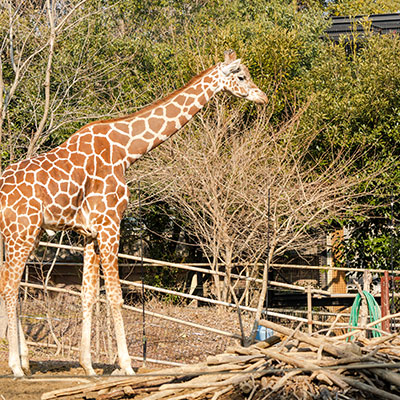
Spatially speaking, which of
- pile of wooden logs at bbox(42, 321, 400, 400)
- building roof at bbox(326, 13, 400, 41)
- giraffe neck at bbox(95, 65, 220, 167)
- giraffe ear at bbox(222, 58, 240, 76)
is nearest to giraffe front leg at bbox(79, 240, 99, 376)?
giraffe neck at bbox(95, 65, 220, 167)

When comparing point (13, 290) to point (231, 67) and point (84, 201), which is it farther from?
point (231, 67)

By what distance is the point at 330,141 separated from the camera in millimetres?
13930

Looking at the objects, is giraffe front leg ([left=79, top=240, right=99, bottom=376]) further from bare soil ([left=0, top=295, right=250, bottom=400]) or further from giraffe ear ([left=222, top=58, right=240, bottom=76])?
giraffe ear ([left=222, top=58, right=240, bottom=76])

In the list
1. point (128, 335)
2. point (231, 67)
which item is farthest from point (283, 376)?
point (128, 335)

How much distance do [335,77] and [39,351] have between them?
8.56 m

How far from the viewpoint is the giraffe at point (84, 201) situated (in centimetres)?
748

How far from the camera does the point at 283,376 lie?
579cm

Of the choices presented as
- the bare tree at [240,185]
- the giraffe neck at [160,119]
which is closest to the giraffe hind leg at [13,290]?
the giraffe neck at [160,119]

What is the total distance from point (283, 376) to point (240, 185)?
6891 millimetres

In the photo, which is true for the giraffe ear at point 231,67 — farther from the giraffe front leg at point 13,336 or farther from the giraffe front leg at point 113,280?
the giraffe front leg at point 13,336

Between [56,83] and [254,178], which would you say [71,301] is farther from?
[56,83]

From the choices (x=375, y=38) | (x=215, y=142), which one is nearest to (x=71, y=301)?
(x=215, y=142)

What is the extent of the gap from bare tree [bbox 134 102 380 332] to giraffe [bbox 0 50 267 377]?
4.12 metres

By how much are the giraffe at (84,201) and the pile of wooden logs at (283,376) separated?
1.15 meters
